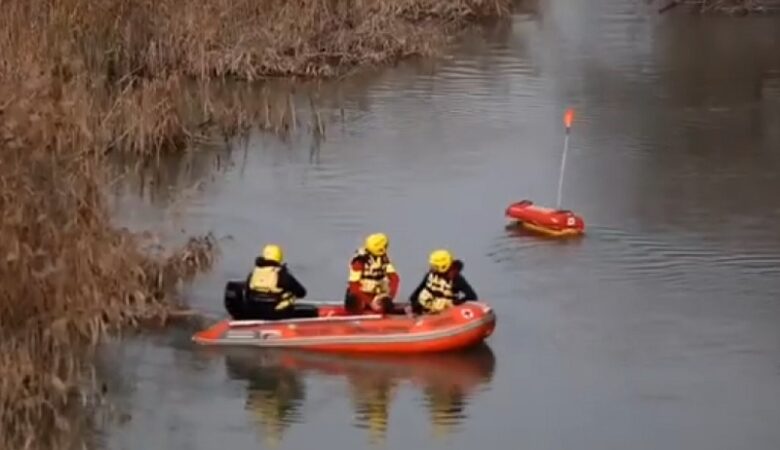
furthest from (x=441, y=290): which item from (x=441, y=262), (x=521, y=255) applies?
(x=521, y=255)

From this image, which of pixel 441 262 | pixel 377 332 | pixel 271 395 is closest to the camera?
pixel 271 395

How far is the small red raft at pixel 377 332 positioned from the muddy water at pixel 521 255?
10cm

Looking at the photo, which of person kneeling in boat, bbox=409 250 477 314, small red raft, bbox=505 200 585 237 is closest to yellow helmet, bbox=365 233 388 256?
person kneeling in boat, bbox=409 250 477 314

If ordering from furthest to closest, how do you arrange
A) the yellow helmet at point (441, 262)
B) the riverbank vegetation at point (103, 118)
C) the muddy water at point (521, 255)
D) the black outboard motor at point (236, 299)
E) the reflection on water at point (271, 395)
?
1. the black outboard motor at point (236, 299)
2. the yellow helmet at point (441, 262)
3. the muddy water at point (521, 255)
4. the reflection on water at point (271, 395)
5. the riverbank vegetation at point (103, 118)

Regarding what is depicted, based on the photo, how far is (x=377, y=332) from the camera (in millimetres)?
10703

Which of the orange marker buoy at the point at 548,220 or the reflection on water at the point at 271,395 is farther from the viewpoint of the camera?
the orange marker buoy at the point at 548,220

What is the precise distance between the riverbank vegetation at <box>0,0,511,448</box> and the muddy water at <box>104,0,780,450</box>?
1.63 feet

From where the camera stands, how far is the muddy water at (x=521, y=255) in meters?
9.90

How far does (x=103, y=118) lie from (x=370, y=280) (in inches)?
149

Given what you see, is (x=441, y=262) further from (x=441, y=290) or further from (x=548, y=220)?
(x=548, y=220)

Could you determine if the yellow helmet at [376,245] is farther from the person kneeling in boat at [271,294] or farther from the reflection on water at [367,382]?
the reflection on water at [367,382]

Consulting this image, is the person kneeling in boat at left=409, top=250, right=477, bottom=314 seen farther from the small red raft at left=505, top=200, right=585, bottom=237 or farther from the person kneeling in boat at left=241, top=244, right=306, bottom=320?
the small red raft at left=505, top=200, right=585, bottom=237

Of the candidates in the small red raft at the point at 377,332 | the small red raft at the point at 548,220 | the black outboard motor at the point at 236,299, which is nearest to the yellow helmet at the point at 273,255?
the black outboard motor at the point at 236,299

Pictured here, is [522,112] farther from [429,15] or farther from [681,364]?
[681,364]
